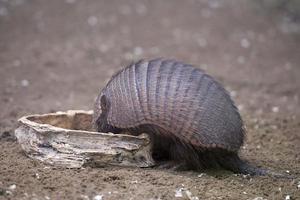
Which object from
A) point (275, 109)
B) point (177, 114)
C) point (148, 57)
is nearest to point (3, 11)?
point (148, 57)

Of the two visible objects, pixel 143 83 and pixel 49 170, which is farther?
pixel 143 83

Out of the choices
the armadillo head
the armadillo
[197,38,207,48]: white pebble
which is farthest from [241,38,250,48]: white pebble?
the armadillo head

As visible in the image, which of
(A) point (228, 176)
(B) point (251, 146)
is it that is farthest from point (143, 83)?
(B) point (251, 146)

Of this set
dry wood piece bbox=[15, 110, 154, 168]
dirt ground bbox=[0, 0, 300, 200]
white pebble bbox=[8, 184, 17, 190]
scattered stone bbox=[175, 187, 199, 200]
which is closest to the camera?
white pebble bbox=[8, 184, 17, 190]

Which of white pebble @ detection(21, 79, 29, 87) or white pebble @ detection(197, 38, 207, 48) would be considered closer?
white pebble @ detection(21, 79, 29, 87)

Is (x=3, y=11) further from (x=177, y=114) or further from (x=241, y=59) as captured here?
(x=177, y=114)

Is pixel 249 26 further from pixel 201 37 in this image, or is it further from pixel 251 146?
pixel 251 146

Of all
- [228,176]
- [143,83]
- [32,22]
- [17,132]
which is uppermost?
[32,22]

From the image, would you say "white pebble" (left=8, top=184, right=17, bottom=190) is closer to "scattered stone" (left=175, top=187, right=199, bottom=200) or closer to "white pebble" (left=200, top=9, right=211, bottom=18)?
"scattered stone" (left=175, top=187, right=199, bottom=200)
